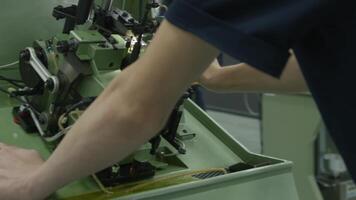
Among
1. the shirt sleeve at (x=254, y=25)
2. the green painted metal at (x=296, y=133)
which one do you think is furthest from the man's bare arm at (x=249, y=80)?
the green painted metal at (x=296, y=133)

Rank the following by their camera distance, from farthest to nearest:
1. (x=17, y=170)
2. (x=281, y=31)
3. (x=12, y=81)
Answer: (x=12, y=81) < (x=17, y=170) < (x=281, y=31)

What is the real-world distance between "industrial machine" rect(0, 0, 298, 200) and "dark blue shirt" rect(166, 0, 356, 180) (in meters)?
0.56

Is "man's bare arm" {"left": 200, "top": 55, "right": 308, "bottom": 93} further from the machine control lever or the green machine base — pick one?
the machine control lever

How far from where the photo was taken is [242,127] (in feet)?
13.8

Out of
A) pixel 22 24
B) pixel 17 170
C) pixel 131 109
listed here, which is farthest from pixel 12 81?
pixel 131 109

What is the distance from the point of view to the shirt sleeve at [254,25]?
716 millimetres

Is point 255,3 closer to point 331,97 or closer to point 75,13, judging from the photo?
point 331,97

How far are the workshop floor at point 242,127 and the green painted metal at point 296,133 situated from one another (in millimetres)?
914

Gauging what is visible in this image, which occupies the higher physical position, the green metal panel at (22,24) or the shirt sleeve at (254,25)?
the shirt sleeve at (254,25)

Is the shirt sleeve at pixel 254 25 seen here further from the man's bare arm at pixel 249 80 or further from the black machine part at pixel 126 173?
the black machine part at pixel 126 173

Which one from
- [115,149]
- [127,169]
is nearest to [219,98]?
[127,169]

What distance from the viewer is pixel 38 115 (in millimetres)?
1503

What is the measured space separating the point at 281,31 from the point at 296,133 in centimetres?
201

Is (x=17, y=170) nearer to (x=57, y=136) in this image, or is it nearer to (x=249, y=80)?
(x=57, y=136)
